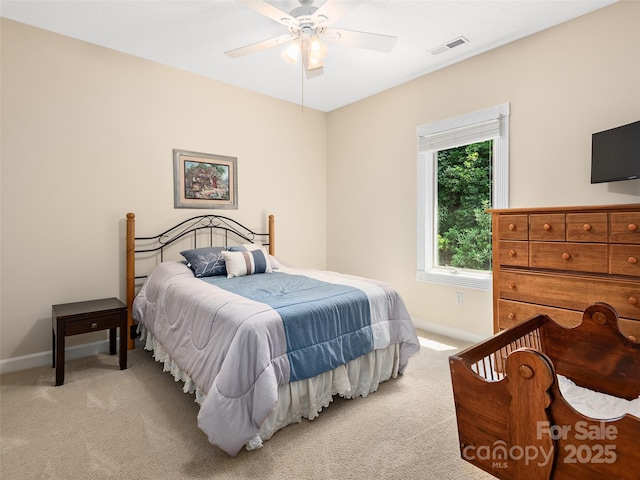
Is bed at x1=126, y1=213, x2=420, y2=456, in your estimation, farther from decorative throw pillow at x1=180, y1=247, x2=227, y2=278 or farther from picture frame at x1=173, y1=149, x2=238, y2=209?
picture frame at x1=173, y1=149, x2=238, y2=209

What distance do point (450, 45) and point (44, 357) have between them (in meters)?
4.46

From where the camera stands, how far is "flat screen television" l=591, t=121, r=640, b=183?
2.14m

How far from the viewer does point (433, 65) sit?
3527mm

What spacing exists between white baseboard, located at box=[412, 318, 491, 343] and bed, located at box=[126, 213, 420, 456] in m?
1.06

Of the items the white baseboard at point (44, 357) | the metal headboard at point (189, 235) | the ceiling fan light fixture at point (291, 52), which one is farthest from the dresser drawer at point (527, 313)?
the white baseboard at point (44, 357)

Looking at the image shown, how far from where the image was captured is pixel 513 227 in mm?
2498

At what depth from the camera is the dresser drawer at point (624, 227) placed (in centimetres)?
197

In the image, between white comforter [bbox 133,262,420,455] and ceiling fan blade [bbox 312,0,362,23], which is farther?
ceiling fan blade [bbox 312,0,362,23]

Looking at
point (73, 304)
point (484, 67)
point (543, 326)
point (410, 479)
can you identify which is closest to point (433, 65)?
point (484, 67)

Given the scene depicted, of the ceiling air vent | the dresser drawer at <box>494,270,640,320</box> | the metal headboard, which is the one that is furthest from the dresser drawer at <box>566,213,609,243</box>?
the metal headboard

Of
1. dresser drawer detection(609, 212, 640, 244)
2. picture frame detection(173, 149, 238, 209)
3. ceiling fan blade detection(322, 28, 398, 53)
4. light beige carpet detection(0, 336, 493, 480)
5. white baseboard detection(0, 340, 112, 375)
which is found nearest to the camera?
light beige carpet detection(0, 336, 493, 480)

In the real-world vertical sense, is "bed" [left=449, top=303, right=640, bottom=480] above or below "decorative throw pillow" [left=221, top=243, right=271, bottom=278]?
below

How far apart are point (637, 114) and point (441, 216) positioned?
1.76 metres

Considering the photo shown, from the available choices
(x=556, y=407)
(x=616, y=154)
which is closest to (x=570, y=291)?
(x=616, y=154)
